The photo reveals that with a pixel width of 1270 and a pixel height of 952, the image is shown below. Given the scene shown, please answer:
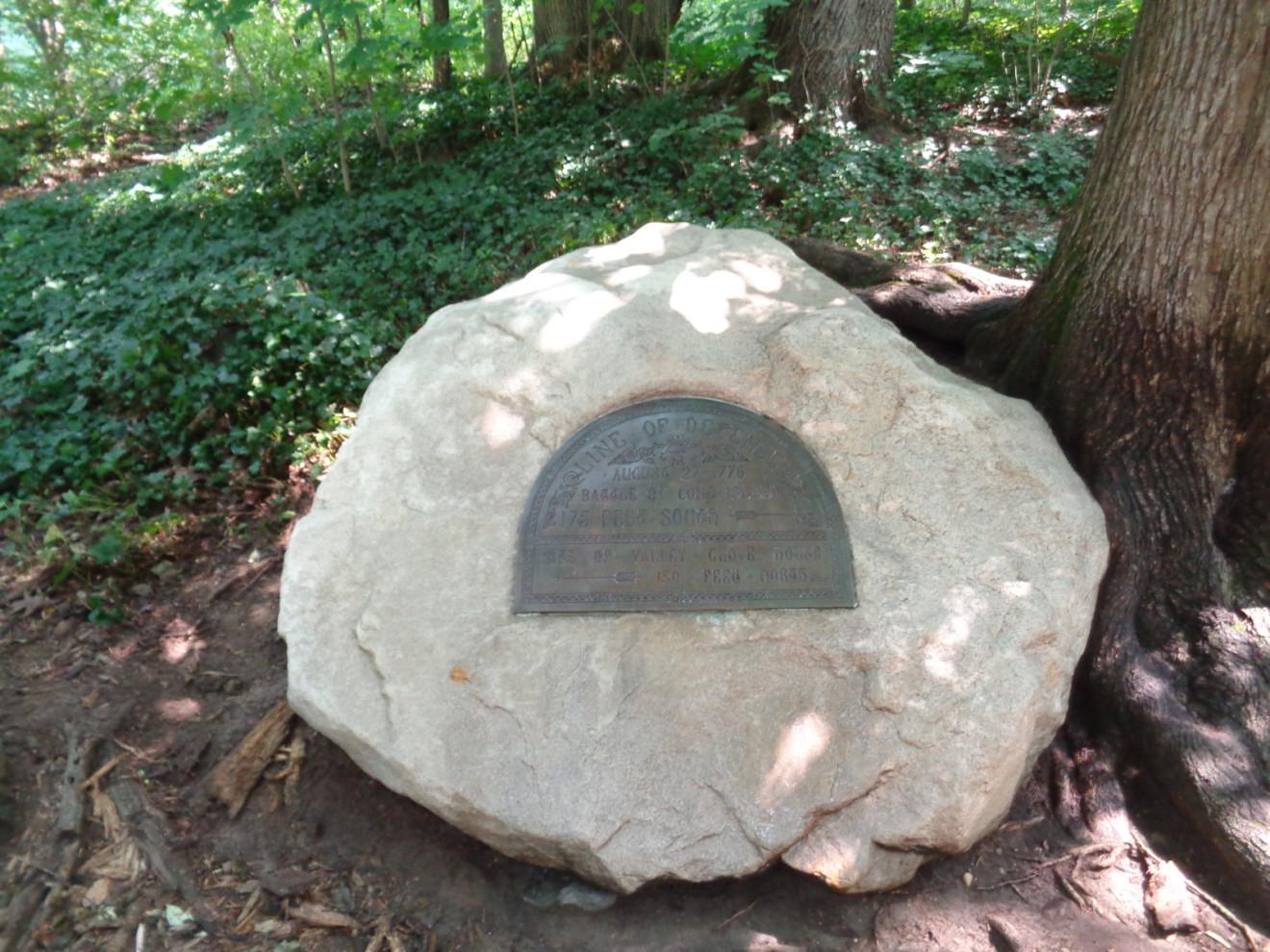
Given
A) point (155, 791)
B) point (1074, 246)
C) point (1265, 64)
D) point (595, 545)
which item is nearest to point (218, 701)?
Result: point (155, 791)

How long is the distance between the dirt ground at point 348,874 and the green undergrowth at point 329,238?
1.14 metres

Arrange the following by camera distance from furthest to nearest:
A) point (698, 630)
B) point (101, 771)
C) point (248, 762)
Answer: point (248, 762) < point (101, 771) < point (698, 630)

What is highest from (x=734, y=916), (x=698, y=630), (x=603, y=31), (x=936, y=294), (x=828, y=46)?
(x=828, y=46)

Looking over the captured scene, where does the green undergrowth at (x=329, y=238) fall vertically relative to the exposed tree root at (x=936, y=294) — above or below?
below

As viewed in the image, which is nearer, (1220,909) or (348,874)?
(1220,909)

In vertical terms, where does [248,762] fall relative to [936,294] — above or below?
below

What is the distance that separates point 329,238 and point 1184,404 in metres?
5.72

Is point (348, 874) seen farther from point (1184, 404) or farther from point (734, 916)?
point (1184, 404)

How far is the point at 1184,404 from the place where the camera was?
305 cm

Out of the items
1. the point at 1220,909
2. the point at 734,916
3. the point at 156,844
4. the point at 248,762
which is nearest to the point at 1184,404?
the point at 1220,909

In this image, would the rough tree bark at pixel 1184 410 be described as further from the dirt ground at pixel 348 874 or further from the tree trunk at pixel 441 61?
the tree trunk at pixel 441 61

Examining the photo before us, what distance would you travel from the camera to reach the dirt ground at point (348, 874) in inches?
94.1

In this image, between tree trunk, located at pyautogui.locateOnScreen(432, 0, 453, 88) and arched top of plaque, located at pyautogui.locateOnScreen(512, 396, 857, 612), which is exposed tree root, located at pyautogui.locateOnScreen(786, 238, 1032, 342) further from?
tree trunk, located at pyautogui.locateOnScreen(432, 0, 453, 88)

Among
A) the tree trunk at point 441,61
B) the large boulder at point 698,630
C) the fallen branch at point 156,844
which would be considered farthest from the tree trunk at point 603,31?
the fallen branch at point 156,844
